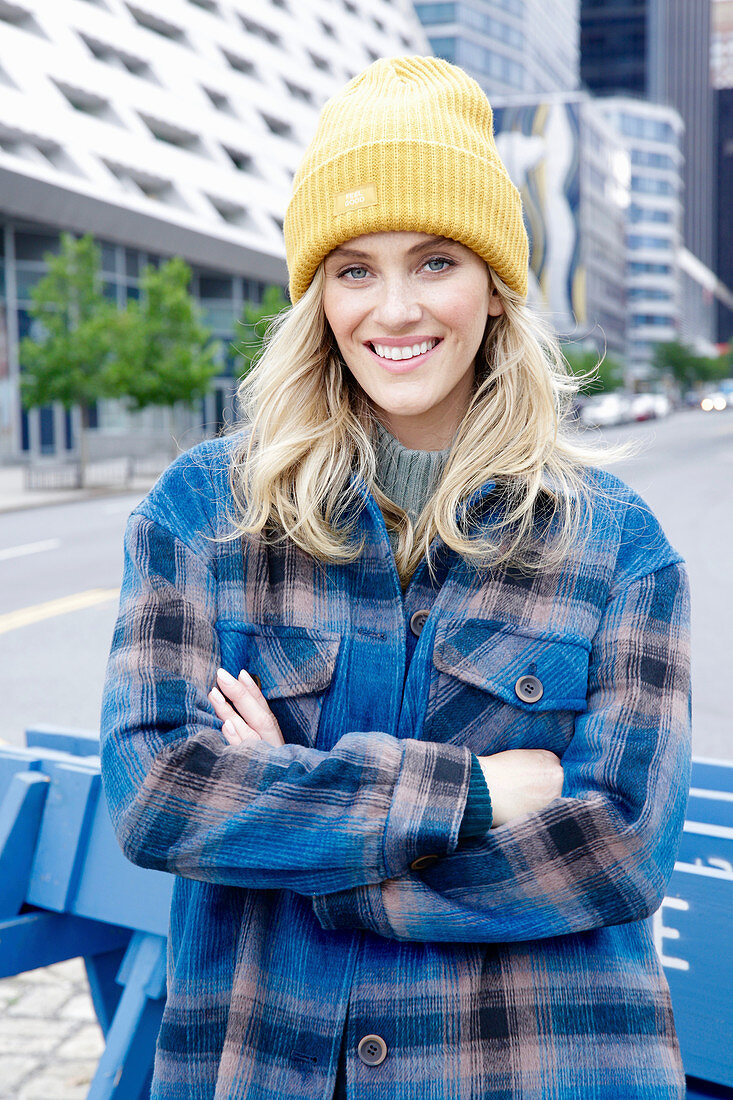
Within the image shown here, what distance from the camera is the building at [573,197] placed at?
171 ft

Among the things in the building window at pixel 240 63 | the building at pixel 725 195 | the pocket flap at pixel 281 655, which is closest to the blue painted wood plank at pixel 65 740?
the pocket flap at pixel 281 655

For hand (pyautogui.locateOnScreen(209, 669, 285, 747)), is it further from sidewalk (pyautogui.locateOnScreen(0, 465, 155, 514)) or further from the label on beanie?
sidewalk (pyautogui.locateOnScreen(0, 465, 155, 514))

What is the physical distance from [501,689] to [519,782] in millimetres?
145

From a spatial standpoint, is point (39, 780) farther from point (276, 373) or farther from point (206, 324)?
point (206, 324)

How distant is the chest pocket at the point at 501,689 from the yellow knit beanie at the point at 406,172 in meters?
0.67

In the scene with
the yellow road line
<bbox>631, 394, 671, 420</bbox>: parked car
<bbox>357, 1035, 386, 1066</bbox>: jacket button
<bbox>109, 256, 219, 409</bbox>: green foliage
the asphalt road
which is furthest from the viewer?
<bbox>631, 394, 671, 420</bbox>: parked car

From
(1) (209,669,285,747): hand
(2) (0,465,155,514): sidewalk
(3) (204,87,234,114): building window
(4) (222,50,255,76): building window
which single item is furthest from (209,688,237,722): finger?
(4) (222,50,255,76): building window

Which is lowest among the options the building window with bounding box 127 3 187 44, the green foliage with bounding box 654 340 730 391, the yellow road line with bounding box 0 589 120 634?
the yellow road line with bounding box 0 589 120 634

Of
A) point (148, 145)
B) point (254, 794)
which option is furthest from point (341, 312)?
point (148, 145)

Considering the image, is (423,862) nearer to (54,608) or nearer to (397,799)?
(397,799)

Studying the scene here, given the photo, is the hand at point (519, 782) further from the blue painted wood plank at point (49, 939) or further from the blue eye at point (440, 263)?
the blue painted wood plank at point (49, 939)

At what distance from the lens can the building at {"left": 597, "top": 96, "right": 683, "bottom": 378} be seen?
112 metres

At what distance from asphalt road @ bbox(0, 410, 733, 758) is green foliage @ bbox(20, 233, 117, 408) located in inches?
146

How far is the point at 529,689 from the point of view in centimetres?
175
